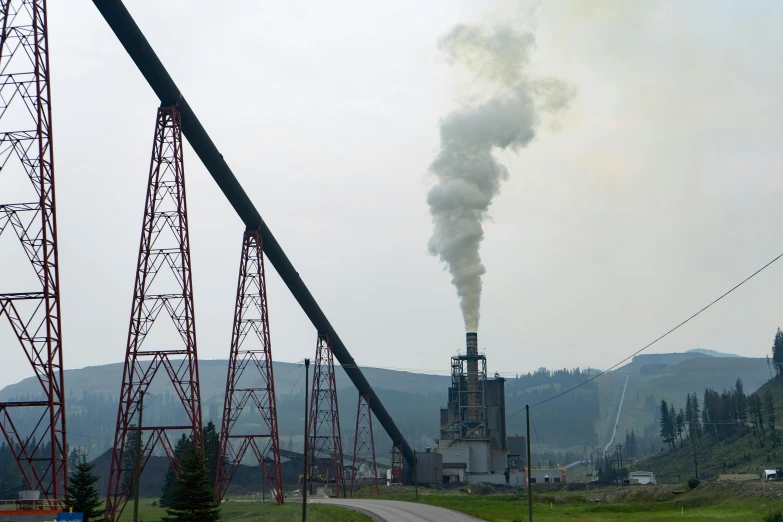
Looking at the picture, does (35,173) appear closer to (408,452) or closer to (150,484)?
(408,452)

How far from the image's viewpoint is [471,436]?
103375mm

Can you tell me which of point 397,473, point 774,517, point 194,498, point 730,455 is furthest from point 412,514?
point 730,455

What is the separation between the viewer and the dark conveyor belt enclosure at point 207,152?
145 ft

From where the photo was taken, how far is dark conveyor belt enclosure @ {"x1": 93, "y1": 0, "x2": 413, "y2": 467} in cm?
4421

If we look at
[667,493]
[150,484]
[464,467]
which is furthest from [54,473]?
[150,484]

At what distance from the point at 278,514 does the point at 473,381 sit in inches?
1996

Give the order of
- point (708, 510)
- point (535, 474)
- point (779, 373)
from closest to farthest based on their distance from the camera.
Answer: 1. point (708, 510)
2. point (535, 474)
3. point (779, 373)

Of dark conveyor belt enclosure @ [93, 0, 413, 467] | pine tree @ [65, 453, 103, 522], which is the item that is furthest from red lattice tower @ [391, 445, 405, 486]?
pine tree @ [65, 453, 103, 522]

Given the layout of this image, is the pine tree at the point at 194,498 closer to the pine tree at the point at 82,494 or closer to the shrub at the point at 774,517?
the pine tree at the point at 82,494

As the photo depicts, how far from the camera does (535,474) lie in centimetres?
11475

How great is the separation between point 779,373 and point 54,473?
189885mm

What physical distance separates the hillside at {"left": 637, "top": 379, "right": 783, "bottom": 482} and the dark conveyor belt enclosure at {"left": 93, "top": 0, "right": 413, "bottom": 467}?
2901 inches

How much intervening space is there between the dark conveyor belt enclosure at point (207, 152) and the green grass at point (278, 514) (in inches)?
797

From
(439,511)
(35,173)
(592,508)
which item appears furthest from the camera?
(592,508)
